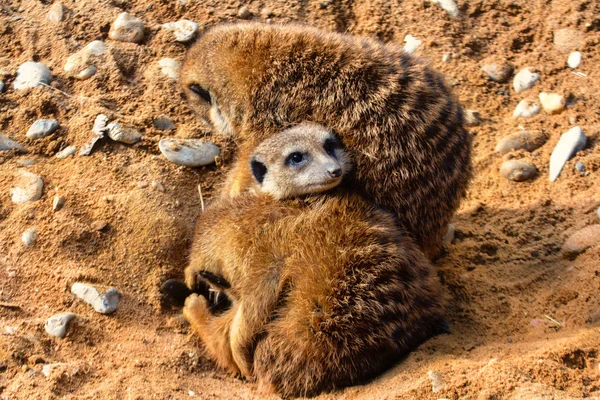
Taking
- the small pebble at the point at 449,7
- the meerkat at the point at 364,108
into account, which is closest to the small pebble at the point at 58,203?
the meerkat at the point at 364,108

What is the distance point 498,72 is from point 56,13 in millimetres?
2739

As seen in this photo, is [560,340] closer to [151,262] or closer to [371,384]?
[371,384]

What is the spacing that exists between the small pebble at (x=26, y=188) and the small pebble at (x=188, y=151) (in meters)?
0.64

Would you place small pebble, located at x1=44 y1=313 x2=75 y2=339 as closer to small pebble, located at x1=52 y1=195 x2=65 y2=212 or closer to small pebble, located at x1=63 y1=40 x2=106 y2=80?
small pebble, located at x1=52 y1=195 x2=65 y2=212

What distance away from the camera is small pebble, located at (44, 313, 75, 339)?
2707 millimetres

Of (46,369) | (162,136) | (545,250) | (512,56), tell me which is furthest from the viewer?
(512,56)

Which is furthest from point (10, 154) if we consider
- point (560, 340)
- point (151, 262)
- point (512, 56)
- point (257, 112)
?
point (512, 56)

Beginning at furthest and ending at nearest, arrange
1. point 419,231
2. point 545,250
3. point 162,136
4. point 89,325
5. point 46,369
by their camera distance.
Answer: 1. point 162,136
2. point 545,250
3. point 419,231
4. point 89,325
5. point 46,369

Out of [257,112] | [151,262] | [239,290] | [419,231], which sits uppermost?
[257,112]

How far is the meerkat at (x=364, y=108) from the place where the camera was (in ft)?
9.68

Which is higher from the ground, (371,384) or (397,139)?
(397,139)

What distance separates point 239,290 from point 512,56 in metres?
2.61

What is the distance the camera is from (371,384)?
2.58m

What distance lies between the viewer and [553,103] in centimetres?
410
